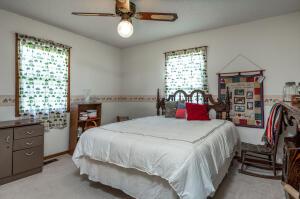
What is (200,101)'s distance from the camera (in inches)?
149

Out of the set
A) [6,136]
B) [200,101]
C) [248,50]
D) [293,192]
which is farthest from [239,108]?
[6,136]

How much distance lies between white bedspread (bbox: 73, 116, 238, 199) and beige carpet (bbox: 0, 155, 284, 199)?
1.30 feet

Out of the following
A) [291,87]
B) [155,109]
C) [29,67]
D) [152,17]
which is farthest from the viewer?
[155,109]

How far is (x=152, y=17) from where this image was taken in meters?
2.24

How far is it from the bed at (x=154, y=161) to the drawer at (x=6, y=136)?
1.01 metres

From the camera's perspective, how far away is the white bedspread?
4.95 ft

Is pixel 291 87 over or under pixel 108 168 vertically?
over

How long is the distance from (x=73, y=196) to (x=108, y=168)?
1.74ft

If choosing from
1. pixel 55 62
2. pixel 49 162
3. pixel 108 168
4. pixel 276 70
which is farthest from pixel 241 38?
pixel 49 162

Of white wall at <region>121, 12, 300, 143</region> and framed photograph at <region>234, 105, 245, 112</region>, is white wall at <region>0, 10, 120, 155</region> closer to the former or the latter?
white wall at <region>121, 12, 300, 143</region>

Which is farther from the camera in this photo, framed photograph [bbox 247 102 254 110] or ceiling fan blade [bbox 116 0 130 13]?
framed photograph [bbox 247 102 254 110]

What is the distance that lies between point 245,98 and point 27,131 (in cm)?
382

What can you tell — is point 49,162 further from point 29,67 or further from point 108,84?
point 108,84

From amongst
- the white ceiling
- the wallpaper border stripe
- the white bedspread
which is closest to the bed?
the white bedspread
